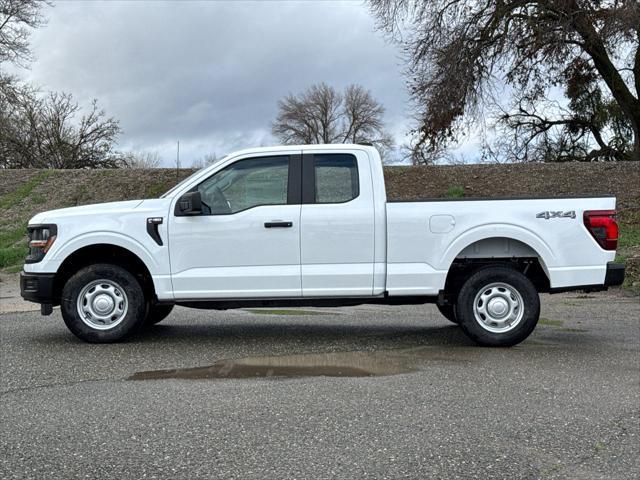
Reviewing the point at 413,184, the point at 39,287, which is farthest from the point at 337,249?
the point at 413,184

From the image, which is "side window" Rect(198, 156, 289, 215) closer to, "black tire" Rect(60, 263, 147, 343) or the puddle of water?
"black tire" Rect(60, 263, 147, 343)

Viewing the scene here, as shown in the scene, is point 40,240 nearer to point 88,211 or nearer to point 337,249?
point 88,211

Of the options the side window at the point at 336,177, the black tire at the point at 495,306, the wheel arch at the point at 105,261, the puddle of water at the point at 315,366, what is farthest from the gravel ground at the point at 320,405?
the side window at the point at 336,177

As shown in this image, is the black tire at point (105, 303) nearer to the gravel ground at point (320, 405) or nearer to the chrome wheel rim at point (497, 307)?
the gravel ground at point (320, 405)

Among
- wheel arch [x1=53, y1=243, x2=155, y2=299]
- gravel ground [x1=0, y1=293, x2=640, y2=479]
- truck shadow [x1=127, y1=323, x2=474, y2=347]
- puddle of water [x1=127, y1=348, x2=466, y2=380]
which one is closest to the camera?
gravel ground [x1=0, y1=293, x2=640, y2=479]

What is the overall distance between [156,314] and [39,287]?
5.66 feet

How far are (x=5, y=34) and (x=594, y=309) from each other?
3069 centimetres

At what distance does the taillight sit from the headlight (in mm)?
5551

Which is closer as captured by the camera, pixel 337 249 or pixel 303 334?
pixel 337 249

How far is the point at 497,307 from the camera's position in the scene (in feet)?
22.2

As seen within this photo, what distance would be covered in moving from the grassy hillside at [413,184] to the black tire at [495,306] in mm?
12030

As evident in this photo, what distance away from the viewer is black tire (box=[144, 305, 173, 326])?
26.2ft

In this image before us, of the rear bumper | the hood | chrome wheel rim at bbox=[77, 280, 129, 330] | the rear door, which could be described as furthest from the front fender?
the rear bumper

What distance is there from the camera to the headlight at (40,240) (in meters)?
6.89
